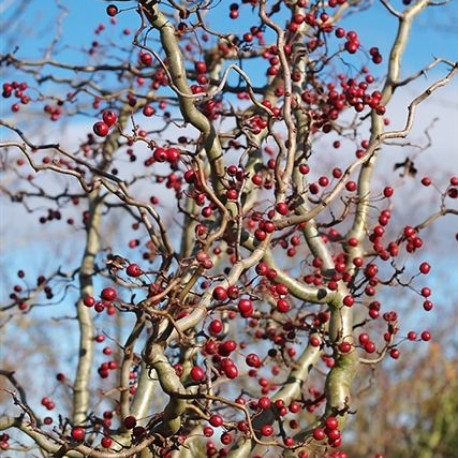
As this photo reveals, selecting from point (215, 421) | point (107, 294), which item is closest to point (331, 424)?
point (215, 421)

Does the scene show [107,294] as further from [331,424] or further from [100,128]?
[331,424]

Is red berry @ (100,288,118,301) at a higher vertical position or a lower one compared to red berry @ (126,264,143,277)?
lower

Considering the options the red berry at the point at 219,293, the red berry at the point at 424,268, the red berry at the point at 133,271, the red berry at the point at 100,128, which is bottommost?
the red berry at the point at 219,293

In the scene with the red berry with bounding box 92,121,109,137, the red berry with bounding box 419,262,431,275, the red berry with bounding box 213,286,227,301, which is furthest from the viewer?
the red berry with bounding box 419,262,431,275

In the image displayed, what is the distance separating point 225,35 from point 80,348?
4.98 ft

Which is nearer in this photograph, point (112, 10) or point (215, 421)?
point (215, 421)

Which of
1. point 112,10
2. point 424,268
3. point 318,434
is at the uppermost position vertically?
point 112,10

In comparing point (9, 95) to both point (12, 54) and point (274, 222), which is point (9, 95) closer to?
point (12, 54)

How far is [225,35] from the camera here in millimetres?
2895

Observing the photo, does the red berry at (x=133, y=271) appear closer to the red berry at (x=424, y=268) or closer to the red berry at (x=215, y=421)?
the red berry at (x=215, y=421)

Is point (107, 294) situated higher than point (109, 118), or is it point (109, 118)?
point (109, 118)

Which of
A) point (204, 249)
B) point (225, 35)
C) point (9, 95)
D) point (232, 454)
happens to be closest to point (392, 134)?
point (225, 35)

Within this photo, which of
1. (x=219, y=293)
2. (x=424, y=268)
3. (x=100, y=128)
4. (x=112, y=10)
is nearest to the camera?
(x=219, y=293)

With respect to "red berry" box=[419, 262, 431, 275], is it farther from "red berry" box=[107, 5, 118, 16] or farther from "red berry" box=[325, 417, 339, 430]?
"red berry" box=[107, 5, 118, 16]
